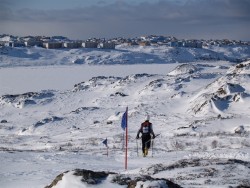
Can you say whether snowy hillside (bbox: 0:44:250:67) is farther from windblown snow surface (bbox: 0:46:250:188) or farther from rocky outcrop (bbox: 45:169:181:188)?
rocky outcrop (bbox: 45:169:181:188)

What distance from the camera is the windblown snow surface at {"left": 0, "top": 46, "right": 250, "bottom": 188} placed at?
11922 millimetres

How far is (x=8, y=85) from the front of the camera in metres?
82.6

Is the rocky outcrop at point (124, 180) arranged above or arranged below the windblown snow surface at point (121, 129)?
above

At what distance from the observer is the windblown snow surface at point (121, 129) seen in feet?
39.1

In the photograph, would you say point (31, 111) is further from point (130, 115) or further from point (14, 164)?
point (14, 164)

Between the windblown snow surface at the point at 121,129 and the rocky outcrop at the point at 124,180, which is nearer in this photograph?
the rocky outcrop at the point at 124,180

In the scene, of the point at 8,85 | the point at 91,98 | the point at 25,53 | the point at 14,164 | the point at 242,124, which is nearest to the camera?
the point at 14,164

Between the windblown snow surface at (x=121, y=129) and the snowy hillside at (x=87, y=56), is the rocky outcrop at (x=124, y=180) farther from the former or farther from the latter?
the snowy hillside at (x=87, y=56)

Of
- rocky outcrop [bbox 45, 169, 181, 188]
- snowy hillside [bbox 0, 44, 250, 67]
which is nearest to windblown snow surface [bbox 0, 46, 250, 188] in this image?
rocky outcrop [bbox 45, 169, 181, 188]

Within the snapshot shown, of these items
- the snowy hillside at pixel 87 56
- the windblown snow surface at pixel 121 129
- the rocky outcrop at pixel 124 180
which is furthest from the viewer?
the snowy hillside at pixel 87 56

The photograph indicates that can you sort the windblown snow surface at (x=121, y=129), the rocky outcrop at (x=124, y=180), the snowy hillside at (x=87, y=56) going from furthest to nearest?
the snowy hillside at (x=87, y=56), the windblown snow surface at (x=121, y=129), the rocky outcrop at (x=124, y=180)

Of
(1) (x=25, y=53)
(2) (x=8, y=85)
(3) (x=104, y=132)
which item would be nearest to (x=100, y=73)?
(2) (x=8, y=85)

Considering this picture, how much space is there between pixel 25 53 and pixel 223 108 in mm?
113657

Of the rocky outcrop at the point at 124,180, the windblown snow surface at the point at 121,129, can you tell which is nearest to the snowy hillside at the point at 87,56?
the windblown snow surface at the point at 121,129
